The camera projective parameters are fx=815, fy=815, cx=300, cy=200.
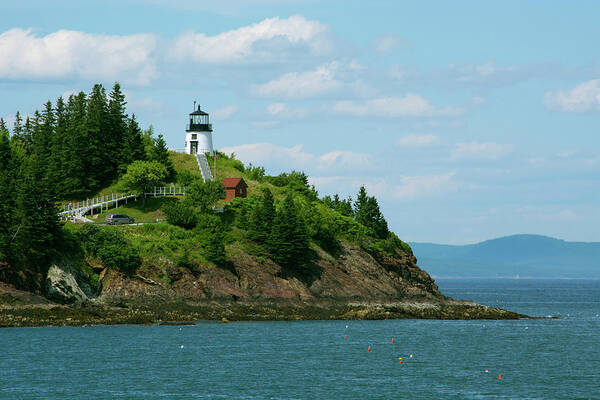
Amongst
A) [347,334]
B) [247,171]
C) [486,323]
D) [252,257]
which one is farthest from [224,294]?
[247,171]

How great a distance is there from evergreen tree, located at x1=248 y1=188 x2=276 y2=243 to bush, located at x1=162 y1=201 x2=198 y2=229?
7504 mm

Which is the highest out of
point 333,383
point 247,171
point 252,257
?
point 247,171

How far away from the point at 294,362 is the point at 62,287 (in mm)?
32386

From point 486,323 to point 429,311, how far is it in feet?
28.6

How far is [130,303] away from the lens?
89312 mm

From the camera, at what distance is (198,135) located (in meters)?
139

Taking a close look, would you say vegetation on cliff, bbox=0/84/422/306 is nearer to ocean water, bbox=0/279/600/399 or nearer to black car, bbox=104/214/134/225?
black car, bbox=104/214/134/225

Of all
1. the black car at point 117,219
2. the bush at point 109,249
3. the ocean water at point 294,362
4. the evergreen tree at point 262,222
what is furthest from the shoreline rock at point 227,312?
the black car at point 117,219

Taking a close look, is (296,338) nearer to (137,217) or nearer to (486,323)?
(486,323)

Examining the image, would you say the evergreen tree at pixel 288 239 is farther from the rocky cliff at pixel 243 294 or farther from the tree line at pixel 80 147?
the tree line at pixel 80 147

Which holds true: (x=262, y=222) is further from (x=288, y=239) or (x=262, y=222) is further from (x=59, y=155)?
(x=59, y=155)

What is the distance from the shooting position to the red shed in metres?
122

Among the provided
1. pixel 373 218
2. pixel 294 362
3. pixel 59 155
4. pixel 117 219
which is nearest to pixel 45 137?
pixel 59 155

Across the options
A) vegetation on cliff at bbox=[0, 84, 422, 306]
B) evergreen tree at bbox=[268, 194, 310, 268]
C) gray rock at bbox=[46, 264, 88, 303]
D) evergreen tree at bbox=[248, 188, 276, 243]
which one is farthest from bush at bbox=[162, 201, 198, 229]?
gray rock at bbox=[46, 264, 88, 303]
